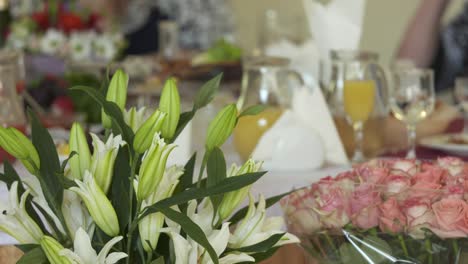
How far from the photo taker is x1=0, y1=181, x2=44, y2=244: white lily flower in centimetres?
77

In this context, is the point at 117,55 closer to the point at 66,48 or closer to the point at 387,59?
the point at 66,48

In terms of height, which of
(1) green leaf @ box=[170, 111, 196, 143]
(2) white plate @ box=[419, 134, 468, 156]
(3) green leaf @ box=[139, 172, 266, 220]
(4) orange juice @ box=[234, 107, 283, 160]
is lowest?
(2) white plate @ box=[419, 134, 468, 156]

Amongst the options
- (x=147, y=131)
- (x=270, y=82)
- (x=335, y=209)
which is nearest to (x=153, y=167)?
(x=147, y=131)

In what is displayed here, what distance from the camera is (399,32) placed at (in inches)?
213

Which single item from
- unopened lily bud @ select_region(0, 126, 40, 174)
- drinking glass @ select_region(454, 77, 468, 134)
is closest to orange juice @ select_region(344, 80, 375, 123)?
drinking glass @ select_region(454, 77, 468, 134)

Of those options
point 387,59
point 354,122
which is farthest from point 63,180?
point 387,59

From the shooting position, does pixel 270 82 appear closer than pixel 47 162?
No

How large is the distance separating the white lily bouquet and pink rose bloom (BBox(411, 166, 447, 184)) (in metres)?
0.22

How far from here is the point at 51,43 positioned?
3.72 m

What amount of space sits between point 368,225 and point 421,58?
297 cm

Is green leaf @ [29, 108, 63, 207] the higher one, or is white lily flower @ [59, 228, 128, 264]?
green leaf @ [29, 108, 63, 207]

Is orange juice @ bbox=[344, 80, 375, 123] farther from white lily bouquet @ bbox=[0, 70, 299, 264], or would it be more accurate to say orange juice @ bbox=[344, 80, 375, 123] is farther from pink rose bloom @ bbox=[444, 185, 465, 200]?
white lily bouquet @ bbox=[0, 70, 299, 264]

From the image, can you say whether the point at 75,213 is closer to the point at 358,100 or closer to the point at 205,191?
the point at 205,191

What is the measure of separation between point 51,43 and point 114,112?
9.91 feet
